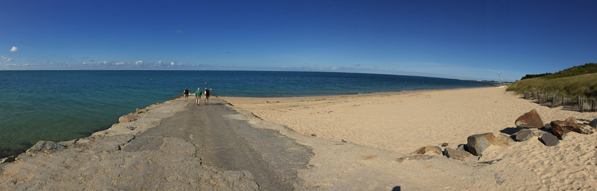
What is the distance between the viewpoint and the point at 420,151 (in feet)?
25.5

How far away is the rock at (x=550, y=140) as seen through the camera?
643 centimetres

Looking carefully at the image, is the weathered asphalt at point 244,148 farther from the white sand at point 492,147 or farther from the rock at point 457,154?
the rock at point 457,154

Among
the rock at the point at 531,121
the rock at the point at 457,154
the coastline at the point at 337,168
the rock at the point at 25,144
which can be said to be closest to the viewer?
the coastline at the point at 337,168

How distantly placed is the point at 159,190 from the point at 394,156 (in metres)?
6.02

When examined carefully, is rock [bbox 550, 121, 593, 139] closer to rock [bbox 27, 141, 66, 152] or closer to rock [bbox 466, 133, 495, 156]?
rock [bbox 466, 133, 495, 156]

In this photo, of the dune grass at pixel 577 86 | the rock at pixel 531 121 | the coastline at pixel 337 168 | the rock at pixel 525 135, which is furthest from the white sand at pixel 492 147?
the dune grass at pixel 577 86

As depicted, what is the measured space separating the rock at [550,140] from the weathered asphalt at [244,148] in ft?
20.8

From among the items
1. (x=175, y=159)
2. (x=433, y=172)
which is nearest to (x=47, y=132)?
(x=175, y=159)

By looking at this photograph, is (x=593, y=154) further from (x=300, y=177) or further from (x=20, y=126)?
(x=20, y=126)

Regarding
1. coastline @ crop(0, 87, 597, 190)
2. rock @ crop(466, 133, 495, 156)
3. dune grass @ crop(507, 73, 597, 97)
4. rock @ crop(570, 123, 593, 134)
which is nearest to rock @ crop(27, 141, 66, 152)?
coastline @ crop(0, 87, 597, 190)

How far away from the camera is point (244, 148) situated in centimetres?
789

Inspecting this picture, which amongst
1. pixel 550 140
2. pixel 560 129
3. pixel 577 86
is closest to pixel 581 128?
pixel 560 129

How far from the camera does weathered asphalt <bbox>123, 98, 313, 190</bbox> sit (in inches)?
232

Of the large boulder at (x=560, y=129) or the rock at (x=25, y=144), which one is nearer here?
the large boulder at (x=560, y=129)
